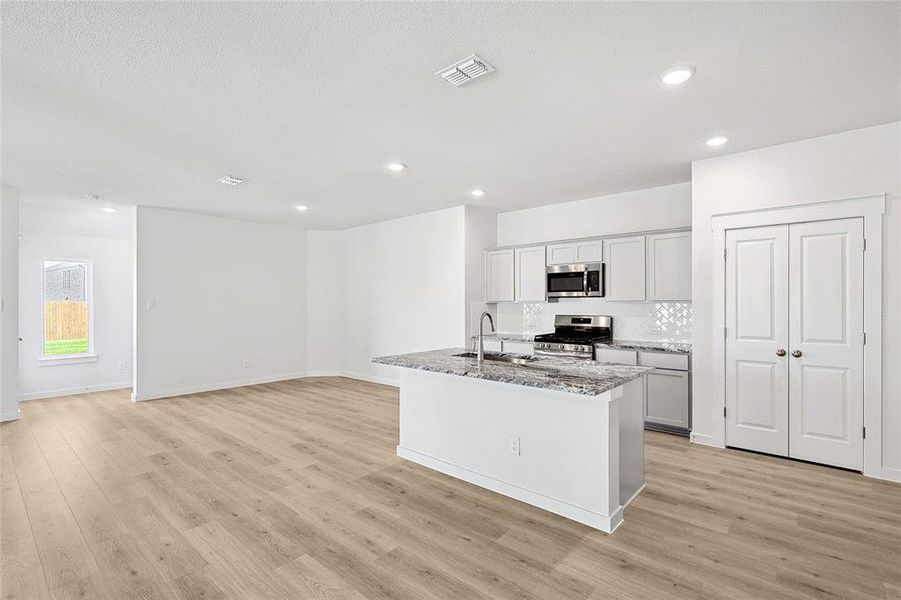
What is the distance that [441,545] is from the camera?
245 cm

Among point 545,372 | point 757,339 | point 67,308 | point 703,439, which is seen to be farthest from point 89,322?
point 757,339

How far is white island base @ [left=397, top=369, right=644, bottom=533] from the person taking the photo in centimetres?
262

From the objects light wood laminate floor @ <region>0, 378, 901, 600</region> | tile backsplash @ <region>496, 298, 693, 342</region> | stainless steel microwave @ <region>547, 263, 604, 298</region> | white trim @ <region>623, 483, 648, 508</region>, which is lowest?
light wood laminate floor @ <region>0, 378, 901, 600</region>

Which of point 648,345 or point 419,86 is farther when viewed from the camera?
point 648,345

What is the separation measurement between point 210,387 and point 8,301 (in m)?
2.61

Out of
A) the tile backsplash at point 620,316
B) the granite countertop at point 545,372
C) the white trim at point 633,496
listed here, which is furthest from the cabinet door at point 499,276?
the white trim at point 633,496

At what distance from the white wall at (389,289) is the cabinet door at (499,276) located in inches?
6.6

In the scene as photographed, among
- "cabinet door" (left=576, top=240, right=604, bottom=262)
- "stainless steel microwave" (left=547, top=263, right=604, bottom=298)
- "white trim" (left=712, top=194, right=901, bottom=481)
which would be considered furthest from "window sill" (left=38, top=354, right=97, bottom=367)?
"white trim" (left=712, top=194, right=901, bottom=481)

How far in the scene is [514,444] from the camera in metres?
3.01

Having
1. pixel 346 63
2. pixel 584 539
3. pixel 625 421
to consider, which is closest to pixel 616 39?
pixel 346 63

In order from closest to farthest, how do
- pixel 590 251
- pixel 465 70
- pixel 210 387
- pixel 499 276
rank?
1. pixel 465 70
2. pixel 590 251
3. pixel 499 276
4. pixel 210 387

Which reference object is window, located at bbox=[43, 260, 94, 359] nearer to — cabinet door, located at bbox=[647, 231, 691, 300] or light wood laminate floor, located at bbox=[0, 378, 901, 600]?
light wood laminate floor, located at bbox=[0, 378, 901, 600]

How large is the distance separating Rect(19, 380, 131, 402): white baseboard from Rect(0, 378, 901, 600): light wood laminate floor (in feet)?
10.2

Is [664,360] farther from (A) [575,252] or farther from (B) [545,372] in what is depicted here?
(B) [545,372]
